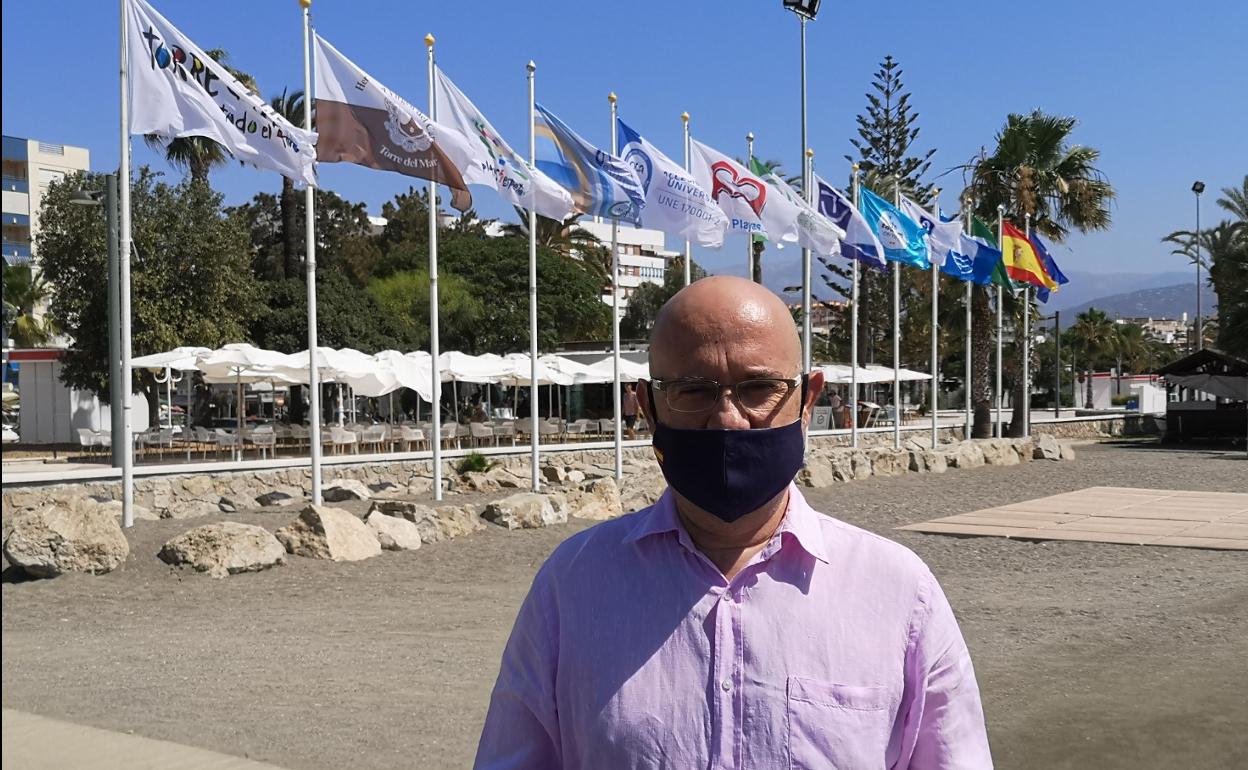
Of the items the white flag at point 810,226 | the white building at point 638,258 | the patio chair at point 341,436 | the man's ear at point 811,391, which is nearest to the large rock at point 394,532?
the white flag at point 810,226

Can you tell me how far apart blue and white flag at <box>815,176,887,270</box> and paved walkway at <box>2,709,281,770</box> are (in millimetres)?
21212

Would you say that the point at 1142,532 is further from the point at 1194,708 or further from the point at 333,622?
the point at 333,622

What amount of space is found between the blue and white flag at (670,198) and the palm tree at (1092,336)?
7766 cm

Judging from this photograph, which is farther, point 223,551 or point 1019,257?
point 1019,257

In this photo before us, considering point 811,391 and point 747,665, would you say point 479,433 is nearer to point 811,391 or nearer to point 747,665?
point 811,391

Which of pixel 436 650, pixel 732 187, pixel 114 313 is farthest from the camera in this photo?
pixel 114 313

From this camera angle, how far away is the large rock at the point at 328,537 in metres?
13.9

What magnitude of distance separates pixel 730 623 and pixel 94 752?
5.38 metres

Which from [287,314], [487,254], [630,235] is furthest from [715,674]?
[630,235]

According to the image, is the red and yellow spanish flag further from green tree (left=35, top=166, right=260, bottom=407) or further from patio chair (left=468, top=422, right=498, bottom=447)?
green tree (left=35, top=166, right=260, bottom=407)

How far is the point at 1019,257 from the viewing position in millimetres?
34469

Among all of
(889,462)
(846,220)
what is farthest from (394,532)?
(889,462)

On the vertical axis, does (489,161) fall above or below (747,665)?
above

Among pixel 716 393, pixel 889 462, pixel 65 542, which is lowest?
pixel 889 462
